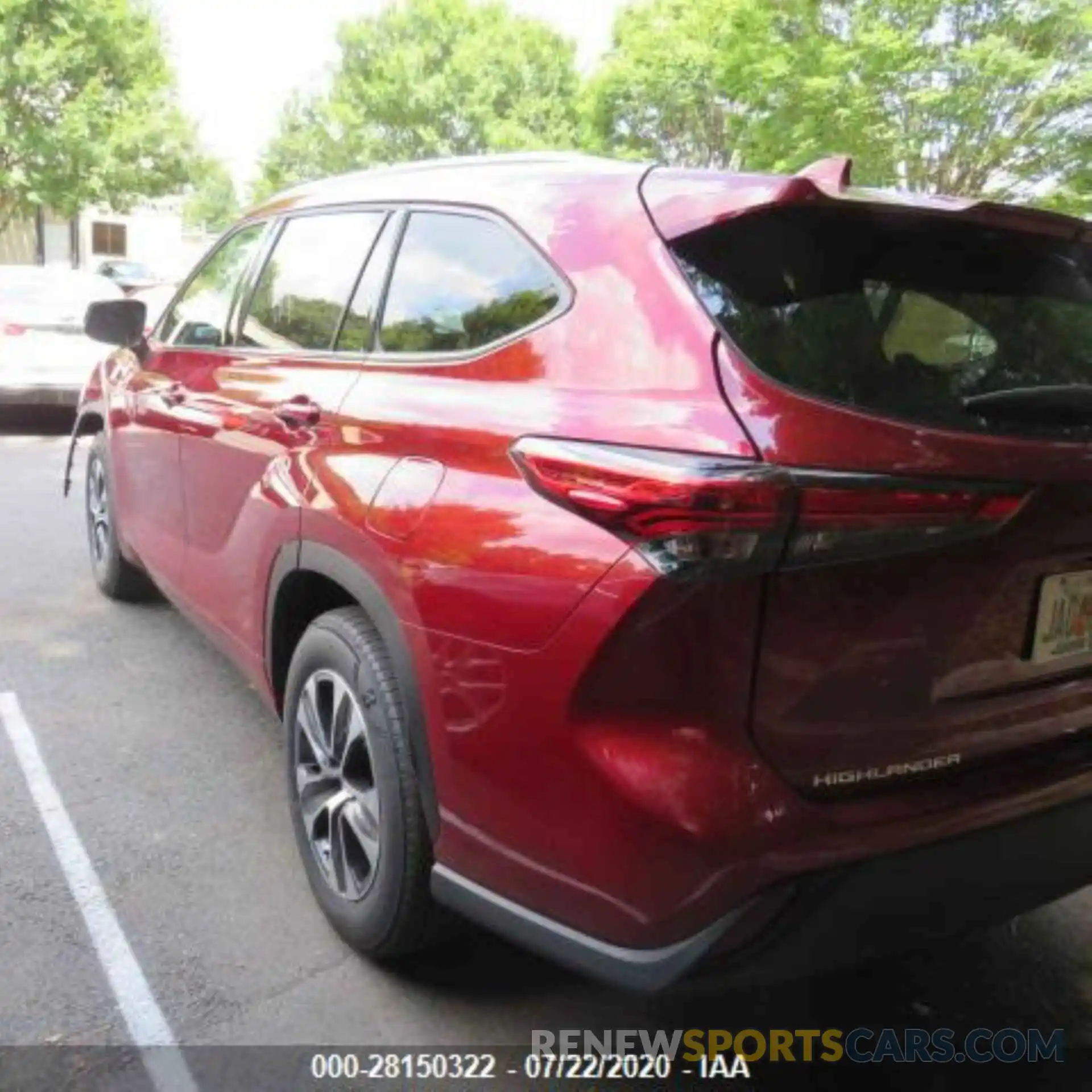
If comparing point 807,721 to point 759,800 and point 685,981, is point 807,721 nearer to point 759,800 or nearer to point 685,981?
point 759,800

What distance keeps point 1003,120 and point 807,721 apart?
11.0 meters

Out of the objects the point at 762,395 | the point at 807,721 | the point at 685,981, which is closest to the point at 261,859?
the point at 685,981

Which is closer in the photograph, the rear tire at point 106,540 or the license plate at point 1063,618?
the license plate at point 1063,618

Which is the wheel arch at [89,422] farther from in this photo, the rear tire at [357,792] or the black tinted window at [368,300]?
the rear tire at [357,792]

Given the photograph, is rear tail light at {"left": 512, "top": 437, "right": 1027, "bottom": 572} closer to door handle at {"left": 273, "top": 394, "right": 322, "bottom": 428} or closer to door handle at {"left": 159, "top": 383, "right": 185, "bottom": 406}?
door handle at {"left": 273, "top": 394, "right": 322, "bottom": 428}

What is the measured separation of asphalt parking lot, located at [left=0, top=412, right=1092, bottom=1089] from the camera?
7.84 feet

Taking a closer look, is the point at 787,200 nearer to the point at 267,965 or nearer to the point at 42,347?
the point at 267,965

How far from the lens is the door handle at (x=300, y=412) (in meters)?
2.72

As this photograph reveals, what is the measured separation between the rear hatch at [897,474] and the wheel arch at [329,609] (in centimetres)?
73

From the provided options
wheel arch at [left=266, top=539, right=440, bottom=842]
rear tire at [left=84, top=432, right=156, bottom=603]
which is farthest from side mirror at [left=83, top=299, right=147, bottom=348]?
wheel arch at [left=266, top=539, right=440, bottom=842]

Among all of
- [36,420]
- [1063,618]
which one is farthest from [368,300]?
[36,420]

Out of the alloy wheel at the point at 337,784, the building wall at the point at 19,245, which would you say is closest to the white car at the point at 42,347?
the alloy wheel at the point at 337,784

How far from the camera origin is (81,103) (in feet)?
74.8

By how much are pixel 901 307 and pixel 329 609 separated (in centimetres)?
152
